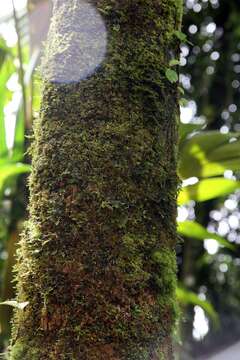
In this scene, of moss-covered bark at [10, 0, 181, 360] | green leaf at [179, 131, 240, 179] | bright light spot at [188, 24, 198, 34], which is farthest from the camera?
bright light spot at [188, 24, 198, 34]

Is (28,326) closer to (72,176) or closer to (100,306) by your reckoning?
(100,306)

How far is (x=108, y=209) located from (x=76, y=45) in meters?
0.32

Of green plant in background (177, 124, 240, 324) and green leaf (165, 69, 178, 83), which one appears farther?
green plant in background (177, 124, 240, 324)

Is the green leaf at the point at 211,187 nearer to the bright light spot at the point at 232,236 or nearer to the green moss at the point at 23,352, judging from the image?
the green moss at the point at 23,352

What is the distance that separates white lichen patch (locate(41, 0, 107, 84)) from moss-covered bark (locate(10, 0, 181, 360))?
0.01 metres

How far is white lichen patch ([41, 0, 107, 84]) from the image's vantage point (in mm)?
1067

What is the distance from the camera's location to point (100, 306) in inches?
37.1

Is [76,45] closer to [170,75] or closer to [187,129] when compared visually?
[170,75]

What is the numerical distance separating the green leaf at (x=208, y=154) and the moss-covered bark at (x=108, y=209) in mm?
806

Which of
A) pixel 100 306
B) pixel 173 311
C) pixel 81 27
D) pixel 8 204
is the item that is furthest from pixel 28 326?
pixel 8 204

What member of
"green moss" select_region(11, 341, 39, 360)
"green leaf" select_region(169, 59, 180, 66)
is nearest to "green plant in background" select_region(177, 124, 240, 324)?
"green leaf" select_region(169, 59, 180, 66)

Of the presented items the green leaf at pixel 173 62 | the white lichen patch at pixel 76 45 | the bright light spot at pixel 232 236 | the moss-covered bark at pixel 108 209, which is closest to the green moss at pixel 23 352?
the moss-covered bark at pixel 108 209

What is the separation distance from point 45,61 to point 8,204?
2.12 metres

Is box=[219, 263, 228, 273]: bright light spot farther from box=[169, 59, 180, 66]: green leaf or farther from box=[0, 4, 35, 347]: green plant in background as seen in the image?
box=[169, 59, 180, 66]: green leaf
